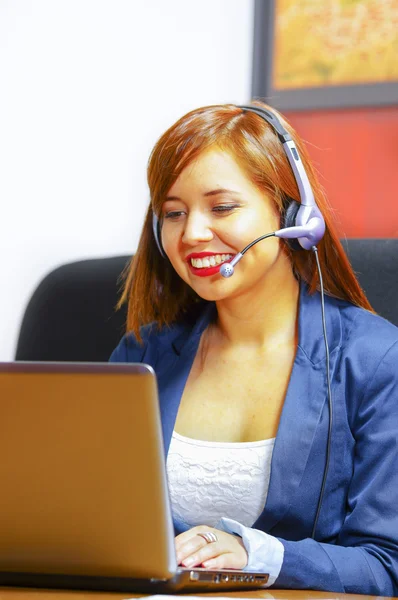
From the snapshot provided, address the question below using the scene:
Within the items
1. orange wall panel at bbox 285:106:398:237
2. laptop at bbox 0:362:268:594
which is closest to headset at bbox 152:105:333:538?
laptop at bbox 0:362:268:594

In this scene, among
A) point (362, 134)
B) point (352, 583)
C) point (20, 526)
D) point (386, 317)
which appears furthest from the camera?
point (362, 134)

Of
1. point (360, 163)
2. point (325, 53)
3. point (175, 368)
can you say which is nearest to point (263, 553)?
point (175, 368)

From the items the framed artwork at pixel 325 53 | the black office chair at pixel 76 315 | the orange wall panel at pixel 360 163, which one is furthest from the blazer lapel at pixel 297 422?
the framed artwork at pixel 325 53

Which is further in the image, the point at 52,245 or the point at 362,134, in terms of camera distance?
the point at 362,134

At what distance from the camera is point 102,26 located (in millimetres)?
1864

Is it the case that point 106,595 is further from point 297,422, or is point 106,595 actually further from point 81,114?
point 81,114

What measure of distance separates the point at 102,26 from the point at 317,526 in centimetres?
123

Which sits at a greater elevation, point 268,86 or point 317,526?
point 268,86

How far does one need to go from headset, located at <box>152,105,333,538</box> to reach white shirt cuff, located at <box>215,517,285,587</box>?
171mm

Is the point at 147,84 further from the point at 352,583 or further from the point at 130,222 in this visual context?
the point at 352,583

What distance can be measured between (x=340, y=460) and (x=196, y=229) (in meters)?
0.38

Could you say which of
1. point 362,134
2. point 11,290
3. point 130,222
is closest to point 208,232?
point 11,290

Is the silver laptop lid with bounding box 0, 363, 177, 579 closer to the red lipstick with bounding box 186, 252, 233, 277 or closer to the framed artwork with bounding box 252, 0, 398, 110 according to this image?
the red lipstick with bounding box 186, 252, 233, 277

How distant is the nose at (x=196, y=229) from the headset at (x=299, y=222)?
0.16 feet
